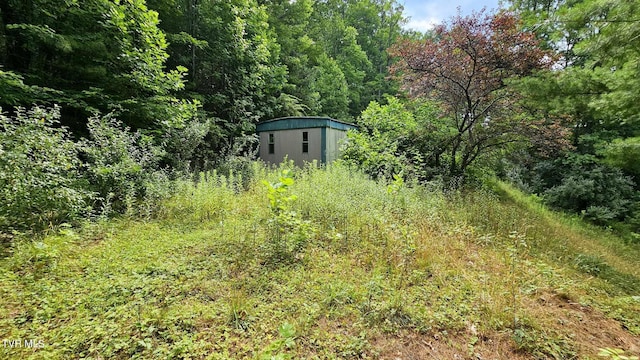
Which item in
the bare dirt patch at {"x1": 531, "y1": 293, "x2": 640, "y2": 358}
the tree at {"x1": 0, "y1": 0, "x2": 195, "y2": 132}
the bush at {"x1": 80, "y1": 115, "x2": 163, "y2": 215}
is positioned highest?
the tree at {"x1": 0, "y1": 0, "x2": 195, "y2": 132}

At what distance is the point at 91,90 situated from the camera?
5129 millimetres

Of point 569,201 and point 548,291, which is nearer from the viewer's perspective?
point 548,291

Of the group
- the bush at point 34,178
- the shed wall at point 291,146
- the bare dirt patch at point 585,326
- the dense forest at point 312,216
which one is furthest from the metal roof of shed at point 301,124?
the bare dirt patch at point 585,326

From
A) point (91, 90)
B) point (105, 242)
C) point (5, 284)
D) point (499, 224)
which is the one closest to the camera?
point (5, 284)

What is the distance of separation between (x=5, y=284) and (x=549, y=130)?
8890mm

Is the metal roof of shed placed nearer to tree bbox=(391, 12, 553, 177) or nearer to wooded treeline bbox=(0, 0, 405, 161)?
wooded treeline bbox=(0, 0, 405, 161)

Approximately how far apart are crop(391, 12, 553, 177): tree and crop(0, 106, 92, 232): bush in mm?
6621

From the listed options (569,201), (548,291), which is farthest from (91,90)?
(569,201)

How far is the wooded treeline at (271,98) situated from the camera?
3396 mm

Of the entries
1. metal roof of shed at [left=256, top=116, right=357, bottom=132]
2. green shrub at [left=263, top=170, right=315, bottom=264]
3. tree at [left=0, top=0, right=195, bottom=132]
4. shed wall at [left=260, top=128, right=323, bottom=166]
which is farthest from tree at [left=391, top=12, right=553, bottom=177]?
tree at [left=0, top=0, right=195, bottom=132]

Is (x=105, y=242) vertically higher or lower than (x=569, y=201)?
higher

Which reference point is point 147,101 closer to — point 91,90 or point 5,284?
point 91,90

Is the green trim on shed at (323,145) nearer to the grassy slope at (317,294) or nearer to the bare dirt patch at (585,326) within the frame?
the grassy slope at (317,294)

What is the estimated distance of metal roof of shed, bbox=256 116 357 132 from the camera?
8.55m
